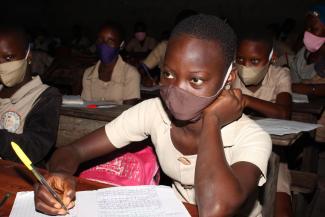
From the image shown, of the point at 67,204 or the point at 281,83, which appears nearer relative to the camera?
the point at 67,204

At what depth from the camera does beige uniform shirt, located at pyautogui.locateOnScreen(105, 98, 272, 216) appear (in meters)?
1.10

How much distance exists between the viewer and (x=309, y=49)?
342 cm

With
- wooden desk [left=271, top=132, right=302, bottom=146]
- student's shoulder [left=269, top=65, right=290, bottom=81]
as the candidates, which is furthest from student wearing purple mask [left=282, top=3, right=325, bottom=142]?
wooden desk [left=271, top=132, right=302, bottom=146]

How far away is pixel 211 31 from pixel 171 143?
1.40 ft

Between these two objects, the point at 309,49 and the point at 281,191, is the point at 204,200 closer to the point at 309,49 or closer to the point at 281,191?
the point at 281,191

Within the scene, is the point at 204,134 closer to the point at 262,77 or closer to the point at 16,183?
the point at 16,183

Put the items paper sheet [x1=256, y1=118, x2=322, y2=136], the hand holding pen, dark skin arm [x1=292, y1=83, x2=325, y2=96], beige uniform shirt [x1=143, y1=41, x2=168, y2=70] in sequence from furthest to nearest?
beige uniform shirt [x1=143, y1=41, x2=168, y2=70] < dark skin arm [x1=292, y1=83, x2=325, y2=96] < paper sheet [x1=256, y1=118, x2=322, y2=136] < the hand holding pen

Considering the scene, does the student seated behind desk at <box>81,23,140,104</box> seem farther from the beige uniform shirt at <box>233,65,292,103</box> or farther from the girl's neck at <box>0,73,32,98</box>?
the girl's neck at <box>0,73,32,98</box>

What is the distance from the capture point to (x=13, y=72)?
1751 mm


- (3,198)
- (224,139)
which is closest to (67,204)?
(3,198)

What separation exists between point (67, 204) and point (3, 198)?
209 millimetres

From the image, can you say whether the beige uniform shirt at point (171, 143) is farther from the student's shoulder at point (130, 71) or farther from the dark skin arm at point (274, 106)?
the student's shoulder at point (130, 71)

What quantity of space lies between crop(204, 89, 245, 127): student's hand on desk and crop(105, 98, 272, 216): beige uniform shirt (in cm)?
6

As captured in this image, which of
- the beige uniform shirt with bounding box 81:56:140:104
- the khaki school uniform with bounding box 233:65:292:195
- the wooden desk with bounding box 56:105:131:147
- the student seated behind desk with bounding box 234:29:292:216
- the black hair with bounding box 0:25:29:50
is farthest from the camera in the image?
the beige uniform shirt with bounding box 81:56:140:104
